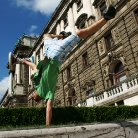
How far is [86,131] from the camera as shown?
3.02 m

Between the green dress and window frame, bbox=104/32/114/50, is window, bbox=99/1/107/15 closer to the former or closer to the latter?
window frame, bbox=104/32/114/50

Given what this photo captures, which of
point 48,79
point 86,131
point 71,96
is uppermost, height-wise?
point 71,96

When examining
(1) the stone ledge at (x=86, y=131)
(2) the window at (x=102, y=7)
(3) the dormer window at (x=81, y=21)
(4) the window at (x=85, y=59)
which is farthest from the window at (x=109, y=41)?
(1) the stone ledge at (x=86, y=131)

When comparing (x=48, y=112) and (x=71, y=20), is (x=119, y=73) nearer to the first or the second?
(x=71, y=20)

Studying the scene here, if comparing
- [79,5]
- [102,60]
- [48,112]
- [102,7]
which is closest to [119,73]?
[102,60]

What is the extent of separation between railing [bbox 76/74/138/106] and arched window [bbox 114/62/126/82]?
A: 2629mm

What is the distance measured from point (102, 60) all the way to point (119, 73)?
250 centimetres

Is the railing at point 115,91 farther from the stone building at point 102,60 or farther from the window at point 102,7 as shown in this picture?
the window at point 102,7

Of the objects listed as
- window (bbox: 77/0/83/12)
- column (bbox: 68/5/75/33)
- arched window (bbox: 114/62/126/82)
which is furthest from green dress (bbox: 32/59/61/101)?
column (bbox: 68/5/75/33)

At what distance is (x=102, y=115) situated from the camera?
23.1ft

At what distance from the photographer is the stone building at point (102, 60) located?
45.3ft

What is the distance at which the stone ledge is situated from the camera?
2695mm

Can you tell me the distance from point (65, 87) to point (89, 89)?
5.98m

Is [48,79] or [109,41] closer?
[48,79]
